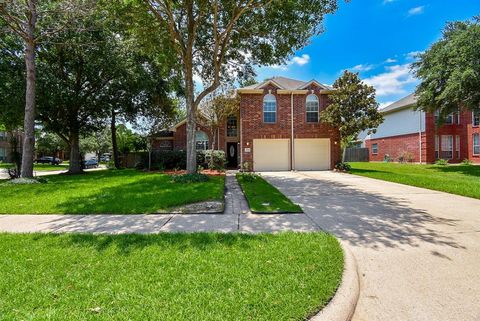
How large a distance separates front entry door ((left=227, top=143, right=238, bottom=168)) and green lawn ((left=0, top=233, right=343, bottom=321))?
19.2 metres

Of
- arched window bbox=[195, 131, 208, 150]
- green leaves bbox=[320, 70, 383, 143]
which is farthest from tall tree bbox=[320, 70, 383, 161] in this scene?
arched window bbox=[195, 131, 208, 150]

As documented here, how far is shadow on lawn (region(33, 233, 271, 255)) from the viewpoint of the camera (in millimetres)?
4094

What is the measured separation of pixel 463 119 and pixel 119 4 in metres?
29.1

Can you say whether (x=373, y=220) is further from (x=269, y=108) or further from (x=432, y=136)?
(x=432, y=136)

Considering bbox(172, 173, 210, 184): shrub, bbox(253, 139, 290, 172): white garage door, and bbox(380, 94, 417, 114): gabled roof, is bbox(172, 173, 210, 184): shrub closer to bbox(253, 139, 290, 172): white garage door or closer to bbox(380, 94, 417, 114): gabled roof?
bbox(253, 139, 290, 172): white garage door

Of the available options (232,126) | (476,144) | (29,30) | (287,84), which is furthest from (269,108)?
(476,144)

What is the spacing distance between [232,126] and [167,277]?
68.6 feet

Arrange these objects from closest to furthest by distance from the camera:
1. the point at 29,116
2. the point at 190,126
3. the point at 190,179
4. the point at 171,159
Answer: the point at 190,179 → the point at 29,116 → the point at 190,126 → the point at 171,159

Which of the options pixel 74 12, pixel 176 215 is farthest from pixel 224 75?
pixel 176 215

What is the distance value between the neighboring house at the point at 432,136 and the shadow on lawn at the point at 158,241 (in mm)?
24891

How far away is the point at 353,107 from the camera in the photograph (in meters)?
17.2

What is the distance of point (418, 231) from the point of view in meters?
5.00

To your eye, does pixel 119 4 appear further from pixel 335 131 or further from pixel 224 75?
pixel 335 131

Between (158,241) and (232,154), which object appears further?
(232,154)
